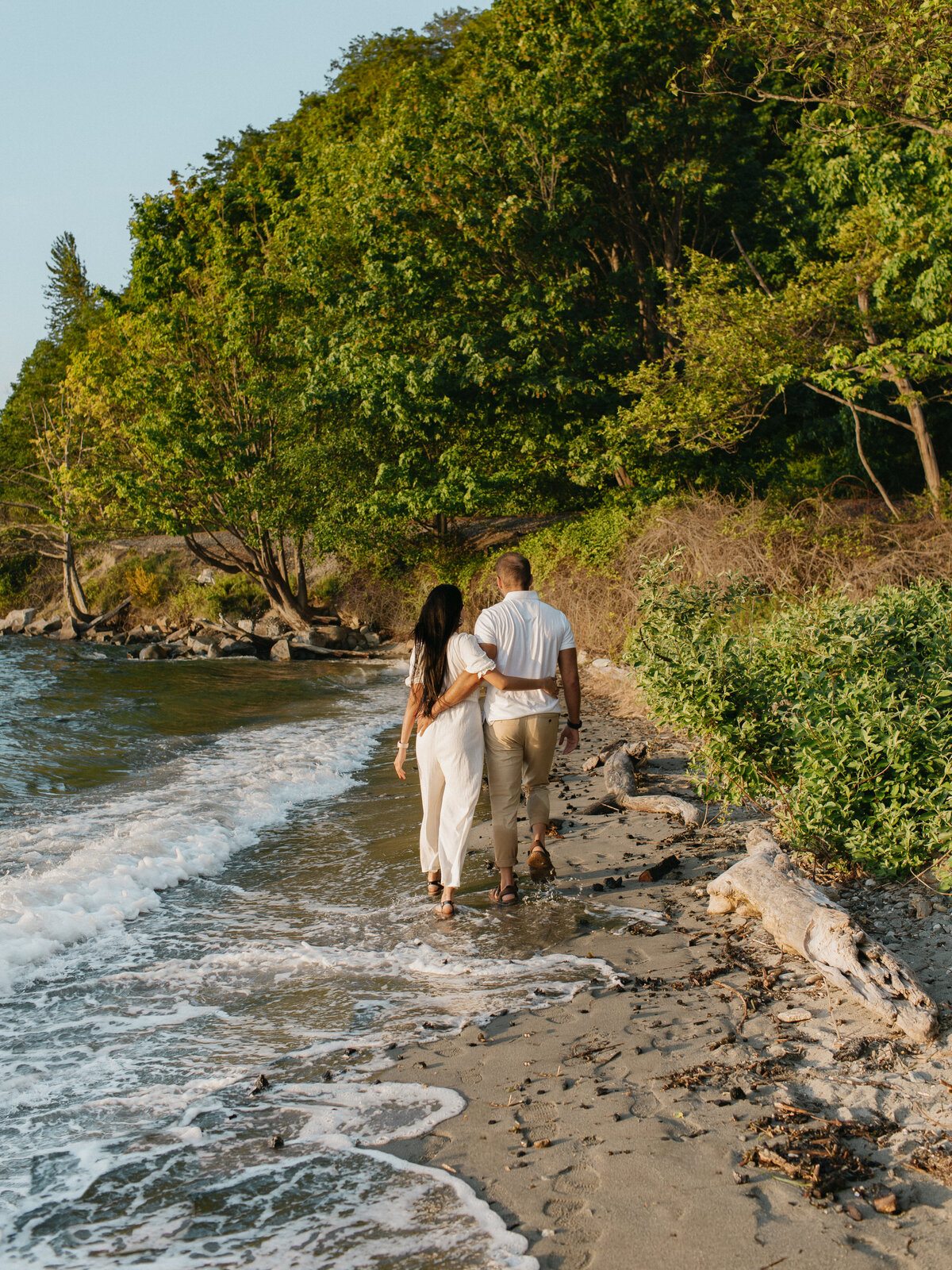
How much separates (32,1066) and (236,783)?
19.9ft

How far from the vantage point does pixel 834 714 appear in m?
5.49

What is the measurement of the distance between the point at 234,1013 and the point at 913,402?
15794 mm

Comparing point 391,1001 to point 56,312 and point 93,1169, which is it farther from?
point 56,312

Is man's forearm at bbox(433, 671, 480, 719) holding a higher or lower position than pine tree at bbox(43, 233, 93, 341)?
lower

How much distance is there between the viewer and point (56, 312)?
60406mm

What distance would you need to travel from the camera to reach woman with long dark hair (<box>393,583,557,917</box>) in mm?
6102

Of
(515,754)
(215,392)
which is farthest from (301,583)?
(515,754)

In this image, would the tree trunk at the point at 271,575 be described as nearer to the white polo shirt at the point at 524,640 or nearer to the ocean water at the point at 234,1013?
the ocean water at the point at 234,1013

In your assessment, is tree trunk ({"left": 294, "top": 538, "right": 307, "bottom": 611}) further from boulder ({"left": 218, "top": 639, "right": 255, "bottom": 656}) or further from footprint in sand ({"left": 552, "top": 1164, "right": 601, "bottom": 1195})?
footprint in sand ({"left": 552, "top": 1164, "right": 601, "bottom": 1195})

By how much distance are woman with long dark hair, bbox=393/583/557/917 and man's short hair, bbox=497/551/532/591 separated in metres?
0.43

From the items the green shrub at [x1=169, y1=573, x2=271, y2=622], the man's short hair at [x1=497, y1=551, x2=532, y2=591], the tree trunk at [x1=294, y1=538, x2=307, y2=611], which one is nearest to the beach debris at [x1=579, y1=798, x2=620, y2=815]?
the man's short hair at [x1=497, y1=551, x2=532, y2=591]

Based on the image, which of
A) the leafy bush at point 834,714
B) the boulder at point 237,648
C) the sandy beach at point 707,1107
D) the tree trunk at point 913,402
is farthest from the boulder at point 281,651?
the sandy beach at point 707,1107

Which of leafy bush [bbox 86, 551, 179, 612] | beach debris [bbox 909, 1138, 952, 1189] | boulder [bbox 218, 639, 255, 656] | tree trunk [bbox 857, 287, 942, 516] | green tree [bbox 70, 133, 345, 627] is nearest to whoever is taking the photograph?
beach debris [bbox 909, 1138, 952, 1189]

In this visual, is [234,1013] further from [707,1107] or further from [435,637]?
[435,637]
